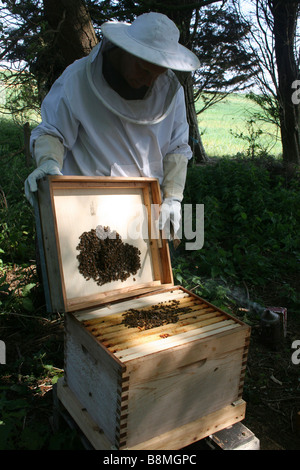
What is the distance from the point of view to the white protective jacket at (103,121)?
1889mm

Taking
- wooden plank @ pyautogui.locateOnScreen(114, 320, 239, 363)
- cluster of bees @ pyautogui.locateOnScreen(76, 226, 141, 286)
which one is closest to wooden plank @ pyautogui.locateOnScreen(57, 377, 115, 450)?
wooden plank @ pyautogui.locateOnScreen(114, 320, 239, 363)

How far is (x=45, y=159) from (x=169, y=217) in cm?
68

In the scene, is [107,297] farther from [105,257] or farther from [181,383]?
[181,383]

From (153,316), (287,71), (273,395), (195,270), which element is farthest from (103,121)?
(287,71)

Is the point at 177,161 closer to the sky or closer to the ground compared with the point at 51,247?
closer to the sky

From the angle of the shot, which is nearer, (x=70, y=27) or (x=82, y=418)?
(x=82, y=418)

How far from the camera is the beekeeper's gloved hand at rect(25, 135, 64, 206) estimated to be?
68.4 inches

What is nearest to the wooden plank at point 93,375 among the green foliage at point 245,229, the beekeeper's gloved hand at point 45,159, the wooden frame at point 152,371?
the wooden frame at point 152,371

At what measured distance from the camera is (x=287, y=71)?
246 inches

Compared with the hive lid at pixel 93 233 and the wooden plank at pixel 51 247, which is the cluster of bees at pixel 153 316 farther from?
the wooden plank at pixel 51 247

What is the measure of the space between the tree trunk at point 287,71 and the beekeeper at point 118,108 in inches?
190
